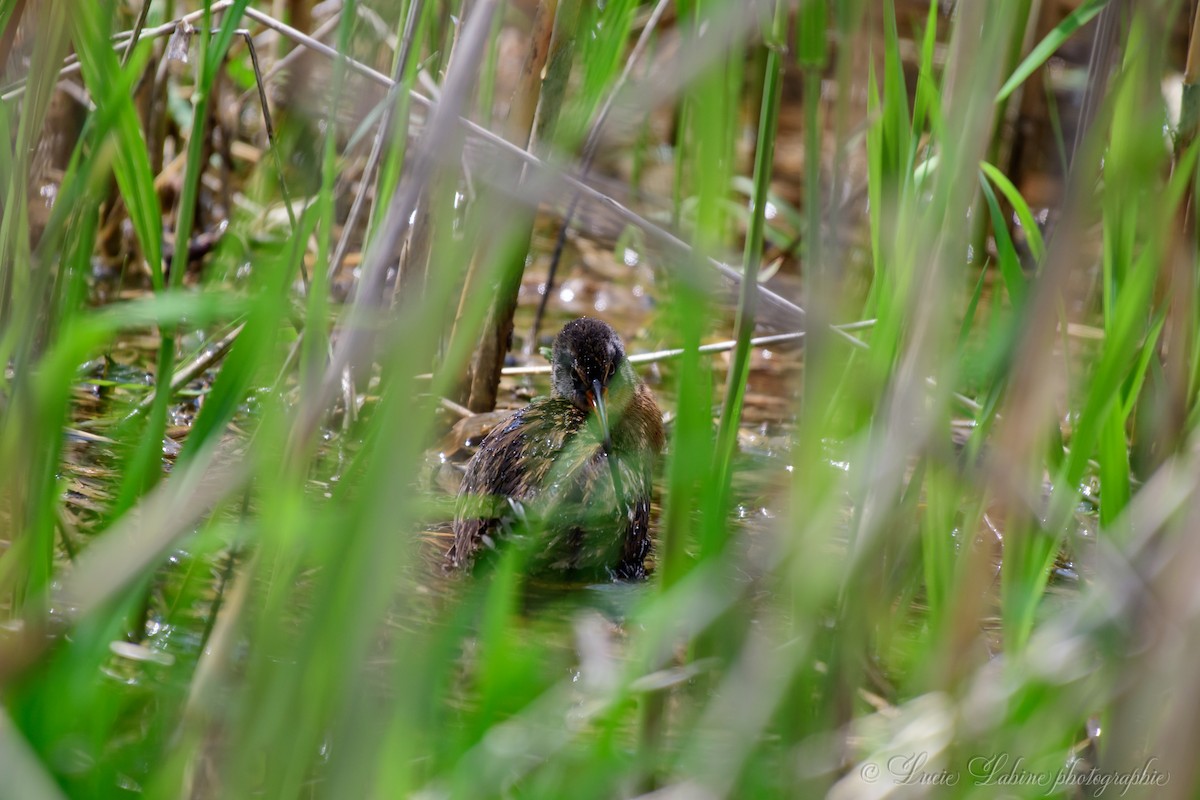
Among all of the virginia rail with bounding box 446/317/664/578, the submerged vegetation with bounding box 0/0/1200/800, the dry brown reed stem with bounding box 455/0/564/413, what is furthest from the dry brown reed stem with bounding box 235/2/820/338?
the virginia rail with bounding box 446/317/664/578

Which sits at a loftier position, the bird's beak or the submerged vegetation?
the submerged vegetation

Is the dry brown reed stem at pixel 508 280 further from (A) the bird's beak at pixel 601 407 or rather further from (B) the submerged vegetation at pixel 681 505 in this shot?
(B) the submerged vegetation at pixel 681 505

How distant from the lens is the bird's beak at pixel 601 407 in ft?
10.5

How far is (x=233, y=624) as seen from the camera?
1.44m

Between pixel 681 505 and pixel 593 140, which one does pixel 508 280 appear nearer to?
pixel 593 140

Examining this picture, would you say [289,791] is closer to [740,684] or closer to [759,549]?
[740,684]

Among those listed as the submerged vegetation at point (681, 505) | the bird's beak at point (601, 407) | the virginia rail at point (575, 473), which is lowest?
the virginia rail at point (575, 473)

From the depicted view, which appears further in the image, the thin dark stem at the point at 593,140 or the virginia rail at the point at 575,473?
the virginia rail at the point at 575,473

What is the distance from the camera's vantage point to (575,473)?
313cm

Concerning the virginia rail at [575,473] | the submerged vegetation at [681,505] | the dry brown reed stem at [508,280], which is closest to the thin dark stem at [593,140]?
the submerged vegetation at [681,505]

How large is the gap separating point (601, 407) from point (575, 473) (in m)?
0.32

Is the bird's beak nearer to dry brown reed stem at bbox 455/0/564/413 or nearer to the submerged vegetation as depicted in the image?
dry brown reed stem at bbox 455/0/564/413

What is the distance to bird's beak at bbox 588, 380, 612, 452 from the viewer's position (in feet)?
10.5

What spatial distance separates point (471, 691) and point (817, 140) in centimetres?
113
